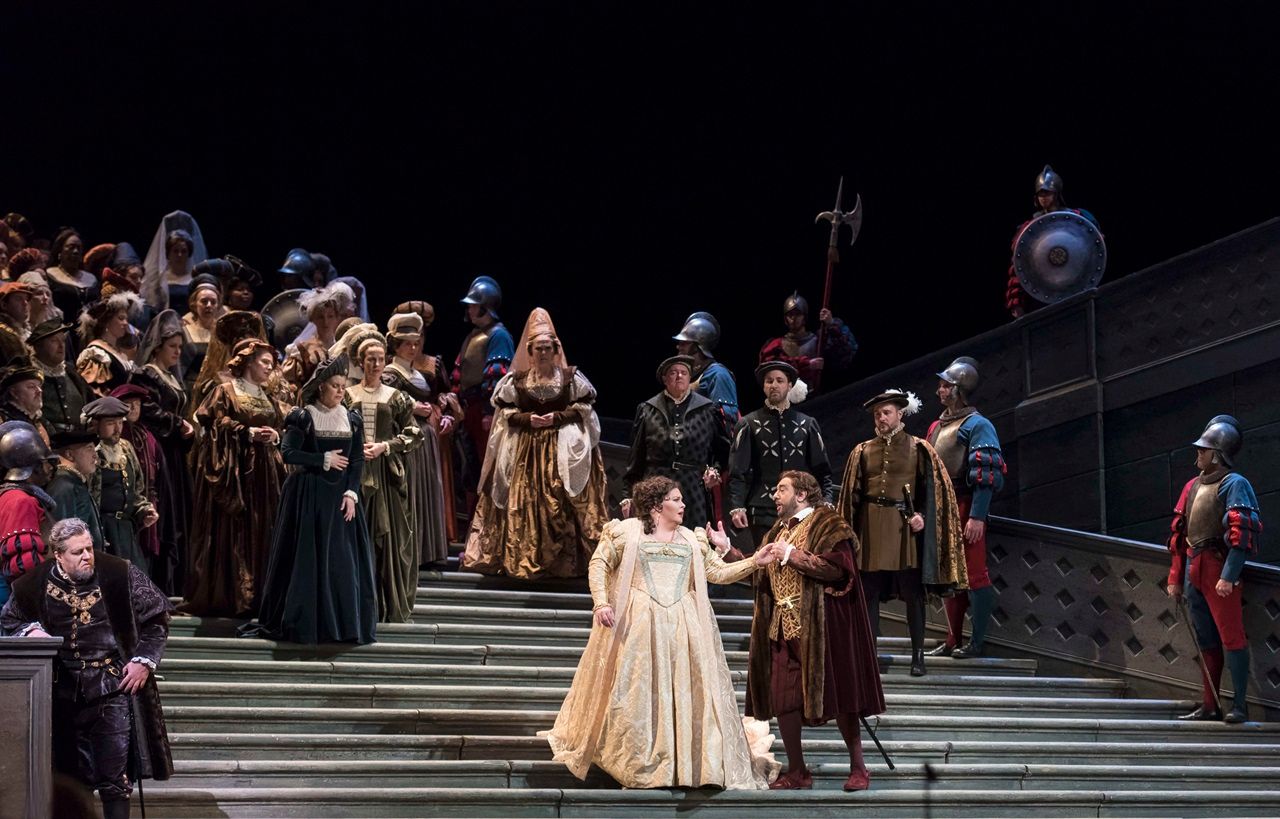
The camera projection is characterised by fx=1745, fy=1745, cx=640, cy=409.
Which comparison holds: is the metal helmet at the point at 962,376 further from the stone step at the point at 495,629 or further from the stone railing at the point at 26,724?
the stone railing at the point at 26,724

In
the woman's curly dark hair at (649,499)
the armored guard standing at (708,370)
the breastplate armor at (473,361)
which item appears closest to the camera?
the woman's curly dark hair at (649,499)

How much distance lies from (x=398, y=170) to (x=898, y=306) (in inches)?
186

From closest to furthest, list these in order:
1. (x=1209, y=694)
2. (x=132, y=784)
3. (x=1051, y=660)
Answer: (x=132, y=784)
(x=1209, y=694)
(x=1051, y=660)

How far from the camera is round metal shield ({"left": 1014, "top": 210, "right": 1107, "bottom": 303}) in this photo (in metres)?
12.5

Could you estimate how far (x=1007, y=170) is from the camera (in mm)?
15180

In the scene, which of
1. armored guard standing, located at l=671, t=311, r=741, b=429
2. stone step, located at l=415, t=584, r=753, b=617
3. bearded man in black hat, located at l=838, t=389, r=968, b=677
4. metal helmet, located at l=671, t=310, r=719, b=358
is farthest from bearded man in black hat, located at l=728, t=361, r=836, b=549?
metal helmet, located at l=671, t=310, r=719, b=358

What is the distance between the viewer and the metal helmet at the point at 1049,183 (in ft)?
41.8

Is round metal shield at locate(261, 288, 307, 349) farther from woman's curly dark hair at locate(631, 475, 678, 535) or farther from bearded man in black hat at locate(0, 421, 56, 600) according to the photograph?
woman's curly dark hair at locate(631, 475, 678, 535)

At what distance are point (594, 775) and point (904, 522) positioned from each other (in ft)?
7.94

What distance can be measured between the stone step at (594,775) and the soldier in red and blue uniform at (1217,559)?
62 cm

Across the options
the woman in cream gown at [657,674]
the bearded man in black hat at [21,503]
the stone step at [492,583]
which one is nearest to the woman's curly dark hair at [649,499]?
the woman in cream gown at [657,674]

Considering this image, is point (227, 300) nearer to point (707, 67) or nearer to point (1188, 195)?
point (707, 67)

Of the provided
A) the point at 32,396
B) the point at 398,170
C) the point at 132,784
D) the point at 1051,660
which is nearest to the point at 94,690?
the point at 132,784

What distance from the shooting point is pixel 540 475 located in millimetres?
9828
